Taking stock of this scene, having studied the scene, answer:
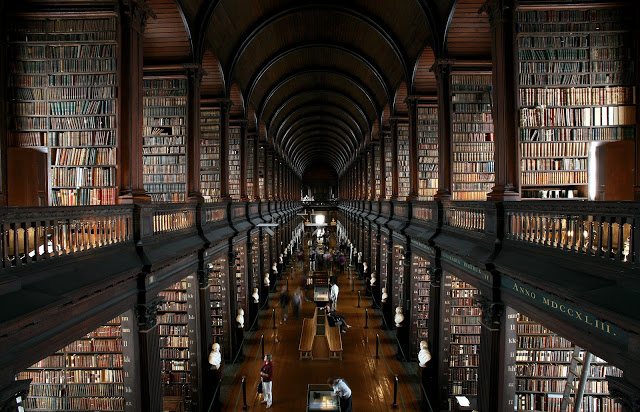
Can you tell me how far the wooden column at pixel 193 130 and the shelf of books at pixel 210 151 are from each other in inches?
115

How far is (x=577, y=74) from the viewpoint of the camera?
20.8 feet

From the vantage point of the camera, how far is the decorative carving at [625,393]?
9.02ft

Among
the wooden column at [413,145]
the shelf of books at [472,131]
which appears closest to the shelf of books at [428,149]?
the wooden column at [413,145]

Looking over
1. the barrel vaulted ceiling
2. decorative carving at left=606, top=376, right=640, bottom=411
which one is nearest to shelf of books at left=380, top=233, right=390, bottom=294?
the barrel vaulted ceiling

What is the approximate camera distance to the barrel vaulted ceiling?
316 inches

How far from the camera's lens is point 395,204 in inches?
481

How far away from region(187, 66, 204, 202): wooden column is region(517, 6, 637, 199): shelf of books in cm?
639

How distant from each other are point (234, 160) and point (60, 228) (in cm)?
1127

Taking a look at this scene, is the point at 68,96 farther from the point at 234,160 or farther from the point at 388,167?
the point at 388,167

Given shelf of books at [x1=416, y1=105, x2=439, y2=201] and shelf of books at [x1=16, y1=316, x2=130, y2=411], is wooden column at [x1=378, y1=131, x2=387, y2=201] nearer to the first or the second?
shelf of books at [x1=416, y1=105, x2=439, y2=201]

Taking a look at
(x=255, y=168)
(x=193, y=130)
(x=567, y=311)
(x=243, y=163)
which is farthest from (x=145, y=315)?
(x=255, y=168)

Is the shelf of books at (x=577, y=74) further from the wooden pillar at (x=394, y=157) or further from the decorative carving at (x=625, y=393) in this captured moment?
the wooden pillar at (x=394, y=157)

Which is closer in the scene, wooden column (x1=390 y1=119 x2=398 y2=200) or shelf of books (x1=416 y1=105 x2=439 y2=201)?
shelf of books (x1=416 y1=105 x2=439 y2=201)

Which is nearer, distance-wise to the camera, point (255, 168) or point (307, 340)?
point (307, 340)
